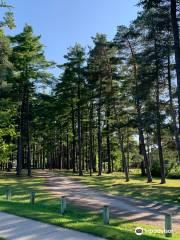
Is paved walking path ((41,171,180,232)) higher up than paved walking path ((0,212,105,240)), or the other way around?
paved walking path ((0,212,105,240))

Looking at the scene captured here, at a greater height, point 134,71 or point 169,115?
point 134,71

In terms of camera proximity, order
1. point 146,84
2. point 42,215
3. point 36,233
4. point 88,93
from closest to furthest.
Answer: point 36,233 < point 42,215 < point 146,84 < point 88,93

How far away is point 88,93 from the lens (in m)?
48.7

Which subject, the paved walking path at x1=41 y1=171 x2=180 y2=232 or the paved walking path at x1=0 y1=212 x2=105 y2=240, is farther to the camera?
the paved walking path at x1=41 y1=171 x2=180 y2=232

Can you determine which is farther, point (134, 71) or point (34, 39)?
point (34, 39)

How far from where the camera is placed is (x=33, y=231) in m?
11.6

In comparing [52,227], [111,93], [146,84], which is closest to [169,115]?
[146,84]

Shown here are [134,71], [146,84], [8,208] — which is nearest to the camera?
[8,208]

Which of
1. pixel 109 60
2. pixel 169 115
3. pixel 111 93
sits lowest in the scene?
pixel 169 115

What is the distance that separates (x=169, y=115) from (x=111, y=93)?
9.44 m

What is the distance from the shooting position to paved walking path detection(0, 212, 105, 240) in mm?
10680

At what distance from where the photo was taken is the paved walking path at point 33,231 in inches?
420

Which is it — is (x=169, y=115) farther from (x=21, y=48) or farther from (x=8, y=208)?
(x=8, y=208)

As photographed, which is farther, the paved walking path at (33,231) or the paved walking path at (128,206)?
the paved walking path at (128,206)
